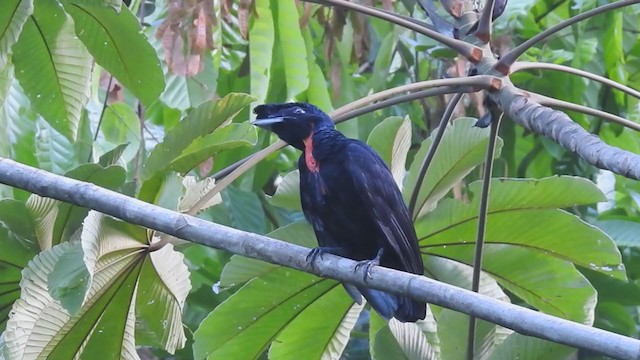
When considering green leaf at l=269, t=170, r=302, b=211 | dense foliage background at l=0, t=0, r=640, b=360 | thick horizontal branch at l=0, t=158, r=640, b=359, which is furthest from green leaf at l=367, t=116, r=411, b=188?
thick horizontal branch at l=0, t=158, r=640, b=359

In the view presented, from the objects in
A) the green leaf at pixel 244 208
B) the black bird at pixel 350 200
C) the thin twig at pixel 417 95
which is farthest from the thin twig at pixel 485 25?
the green leaf at pixel 244 208

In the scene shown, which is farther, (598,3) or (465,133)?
(598,3)

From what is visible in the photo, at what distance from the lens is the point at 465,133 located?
2.73 m

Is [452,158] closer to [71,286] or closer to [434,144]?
[434,144]

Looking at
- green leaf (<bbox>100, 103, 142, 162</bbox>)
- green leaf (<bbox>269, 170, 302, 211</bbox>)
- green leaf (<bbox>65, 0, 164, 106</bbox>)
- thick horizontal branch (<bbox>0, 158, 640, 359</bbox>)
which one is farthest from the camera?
green leaf (<bbox>100, 103, 142, 162</bbox>)

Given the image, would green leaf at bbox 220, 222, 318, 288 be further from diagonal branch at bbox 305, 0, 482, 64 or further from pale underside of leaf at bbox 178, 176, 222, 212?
diagonal branch at bbox 305, 0, 482, 64

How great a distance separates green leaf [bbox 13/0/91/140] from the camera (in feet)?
9.37

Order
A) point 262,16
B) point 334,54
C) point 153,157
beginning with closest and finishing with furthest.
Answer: point 153,157
point 262,16
point 334,54

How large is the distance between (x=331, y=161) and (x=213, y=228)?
0.77m

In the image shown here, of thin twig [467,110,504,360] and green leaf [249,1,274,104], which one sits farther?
green leaf [249,1,274,104]

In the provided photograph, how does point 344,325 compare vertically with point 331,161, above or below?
below

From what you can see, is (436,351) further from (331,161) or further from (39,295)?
(39,295)

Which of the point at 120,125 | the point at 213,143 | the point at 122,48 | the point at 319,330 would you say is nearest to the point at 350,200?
the point at 319,330

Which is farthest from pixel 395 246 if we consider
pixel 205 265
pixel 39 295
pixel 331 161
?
pixel 205 265
